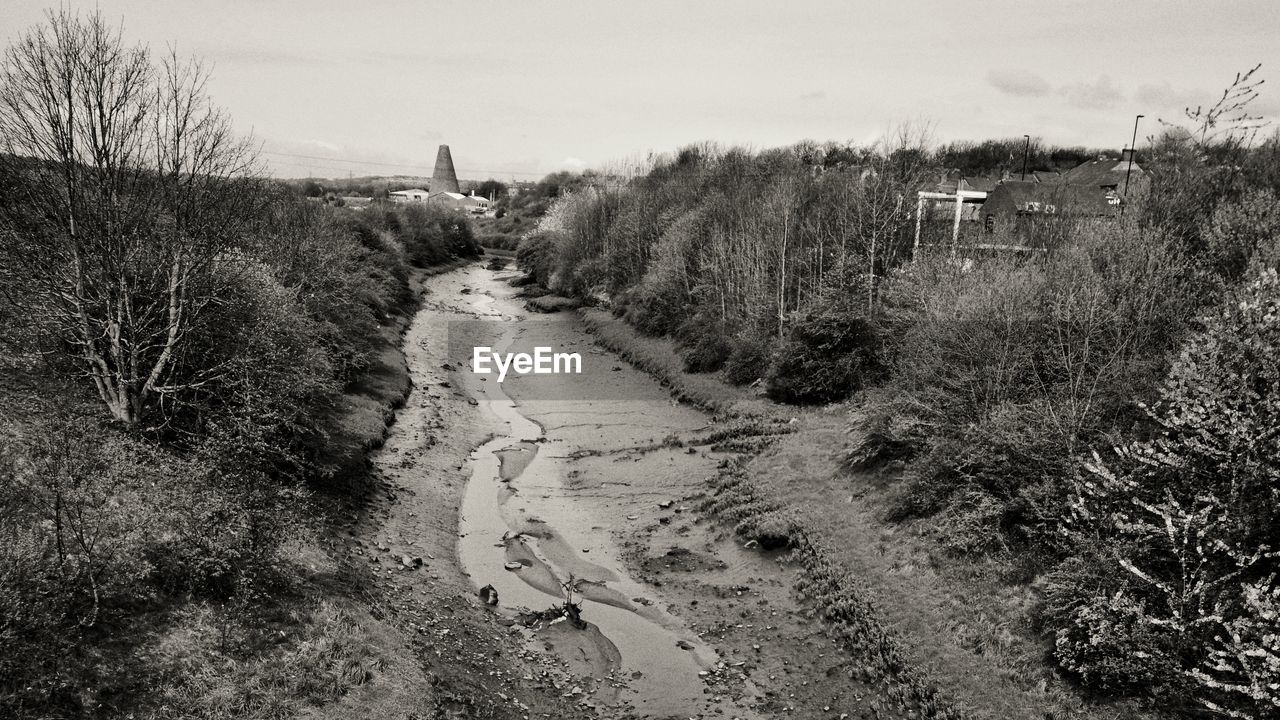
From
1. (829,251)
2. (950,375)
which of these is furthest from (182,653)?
(829,251)

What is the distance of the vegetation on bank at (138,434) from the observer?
526 inches

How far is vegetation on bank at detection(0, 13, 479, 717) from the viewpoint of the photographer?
13359 mm

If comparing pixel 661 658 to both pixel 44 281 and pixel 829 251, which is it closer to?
pixel 44 281

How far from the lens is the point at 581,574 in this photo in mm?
21375

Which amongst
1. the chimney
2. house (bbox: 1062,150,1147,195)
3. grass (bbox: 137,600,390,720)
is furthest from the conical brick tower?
grass (bbox: 137,600,390,720)

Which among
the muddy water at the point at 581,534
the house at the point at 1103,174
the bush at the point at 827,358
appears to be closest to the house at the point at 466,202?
the house at the point at 1103,174

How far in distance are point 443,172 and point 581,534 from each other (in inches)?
6572

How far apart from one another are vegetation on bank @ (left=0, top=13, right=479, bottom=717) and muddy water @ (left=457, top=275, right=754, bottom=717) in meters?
5.31

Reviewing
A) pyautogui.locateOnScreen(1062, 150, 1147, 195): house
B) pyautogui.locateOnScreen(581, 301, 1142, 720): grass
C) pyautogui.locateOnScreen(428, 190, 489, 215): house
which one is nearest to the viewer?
pyautogui.locateOnScreen(581, 301, 1142, 720): grass

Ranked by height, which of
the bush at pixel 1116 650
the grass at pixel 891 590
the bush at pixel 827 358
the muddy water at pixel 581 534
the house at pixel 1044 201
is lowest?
the muddy water at pixel 581 534

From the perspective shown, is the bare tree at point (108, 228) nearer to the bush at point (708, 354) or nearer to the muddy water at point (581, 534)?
the muddy water at point (581, 534)

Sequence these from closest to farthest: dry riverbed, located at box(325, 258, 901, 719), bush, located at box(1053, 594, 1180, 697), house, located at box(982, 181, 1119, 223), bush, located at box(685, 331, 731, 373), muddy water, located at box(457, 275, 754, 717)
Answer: bush, located at box(1053, 594, 1180, 697), dry riverbed, located at box(325, 258, 901, 719), muddy water, located at box(457, 275, 754, 717), bush, located at box(685, 331, 731, 373), house, located at box(982, 181, 1119, 223)

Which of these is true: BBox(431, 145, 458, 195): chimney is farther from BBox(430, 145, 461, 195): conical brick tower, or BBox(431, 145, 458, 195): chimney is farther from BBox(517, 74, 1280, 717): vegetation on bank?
BBox(517, 74, 1280, 717): vegetation on bank

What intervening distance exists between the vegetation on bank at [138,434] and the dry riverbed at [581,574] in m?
2.94
